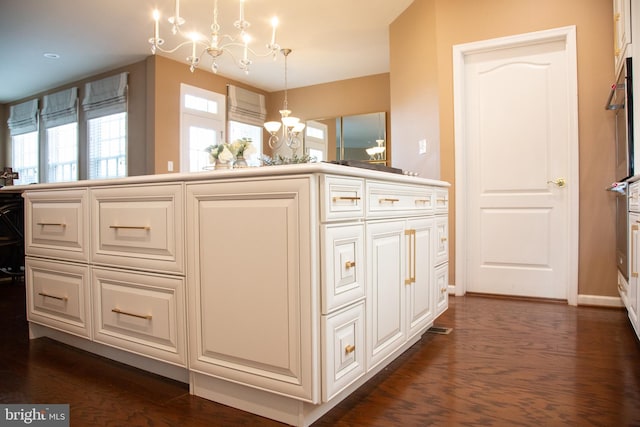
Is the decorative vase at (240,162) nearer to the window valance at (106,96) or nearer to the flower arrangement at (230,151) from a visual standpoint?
the flower arrangement at (230,151)

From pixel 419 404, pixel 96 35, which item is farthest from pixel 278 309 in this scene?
pixel 96 35

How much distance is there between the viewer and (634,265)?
2.01 meters

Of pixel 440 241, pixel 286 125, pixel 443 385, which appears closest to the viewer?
pixel 443 385

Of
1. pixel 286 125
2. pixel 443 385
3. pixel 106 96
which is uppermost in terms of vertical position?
pixel 106 96

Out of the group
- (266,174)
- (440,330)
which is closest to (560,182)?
(440,330)

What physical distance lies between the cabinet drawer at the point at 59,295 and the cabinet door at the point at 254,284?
0.72 m

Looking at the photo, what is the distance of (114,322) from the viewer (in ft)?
5.85

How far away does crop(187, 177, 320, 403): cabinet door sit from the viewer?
126 cm

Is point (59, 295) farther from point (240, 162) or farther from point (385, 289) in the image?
point (385, 289)

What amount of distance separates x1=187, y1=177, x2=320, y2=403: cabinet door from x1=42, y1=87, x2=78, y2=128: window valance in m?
5.87

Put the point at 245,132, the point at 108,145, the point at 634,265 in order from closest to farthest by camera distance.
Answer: the point at 634,265
the point at 108,145
the point at 245,132

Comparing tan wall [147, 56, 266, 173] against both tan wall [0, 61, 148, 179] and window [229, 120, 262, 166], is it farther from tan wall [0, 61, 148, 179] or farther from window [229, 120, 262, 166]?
window [229, 120, 262, 166]

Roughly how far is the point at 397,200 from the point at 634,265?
125 centimetres

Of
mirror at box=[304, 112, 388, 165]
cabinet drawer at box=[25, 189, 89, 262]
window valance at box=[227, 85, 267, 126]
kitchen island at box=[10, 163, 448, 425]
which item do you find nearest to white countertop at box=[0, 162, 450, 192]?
kitchen island at box=[10, 163, 448, 425]
